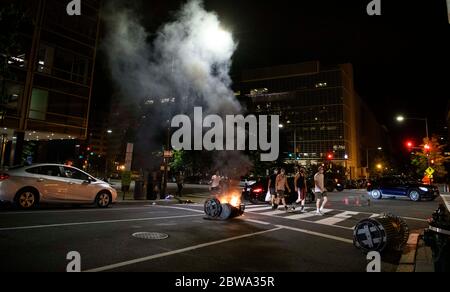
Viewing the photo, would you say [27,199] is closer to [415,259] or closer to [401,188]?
[415,259]

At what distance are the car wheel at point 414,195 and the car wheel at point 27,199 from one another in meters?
21.4

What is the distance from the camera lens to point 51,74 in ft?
74.3

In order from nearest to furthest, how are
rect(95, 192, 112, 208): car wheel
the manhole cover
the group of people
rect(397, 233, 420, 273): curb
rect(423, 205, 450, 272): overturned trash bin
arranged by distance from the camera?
rect(423, 205, 450, 272): overturned trash bin
rect(397, 233, 420, 273): curb
the manhole cover
rect(95, 192, 112, 208): car wheel
the group of people

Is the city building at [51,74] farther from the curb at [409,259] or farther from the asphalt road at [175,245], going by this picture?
the curb at [409,259]

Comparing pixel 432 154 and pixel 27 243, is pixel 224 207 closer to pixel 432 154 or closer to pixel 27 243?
pixel 27 243

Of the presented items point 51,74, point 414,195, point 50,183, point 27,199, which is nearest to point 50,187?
point 50,183

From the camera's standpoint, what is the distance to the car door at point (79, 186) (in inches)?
447

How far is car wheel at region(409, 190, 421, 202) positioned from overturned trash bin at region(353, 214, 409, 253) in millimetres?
16726

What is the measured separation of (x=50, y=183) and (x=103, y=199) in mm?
2095

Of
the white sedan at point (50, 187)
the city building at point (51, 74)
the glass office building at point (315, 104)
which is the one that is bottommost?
the white sedan at point (50, 187)

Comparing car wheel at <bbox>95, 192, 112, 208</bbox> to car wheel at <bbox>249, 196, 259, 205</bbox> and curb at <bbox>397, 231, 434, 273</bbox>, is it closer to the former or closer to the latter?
car wheel at <bbox>249, 196, 259, 205</bbox>

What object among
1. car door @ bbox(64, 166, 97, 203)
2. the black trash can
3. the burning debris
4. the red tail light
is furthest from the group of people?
the red tail light

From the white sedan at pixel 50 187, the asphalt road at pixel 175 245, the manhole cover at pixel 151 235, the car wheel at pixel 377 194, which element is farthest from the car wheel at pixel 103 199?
the car wheel at pixel 377 194

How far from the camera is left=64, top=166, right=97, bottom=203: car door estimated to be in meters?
11.4
